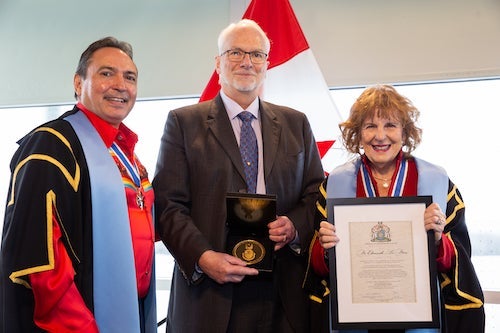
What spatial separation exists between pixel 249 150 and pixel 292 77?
4.61ft

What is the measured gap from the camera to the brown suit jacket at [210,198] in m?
2.18

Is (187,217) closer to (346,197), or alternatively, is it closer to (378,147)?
(346,197)

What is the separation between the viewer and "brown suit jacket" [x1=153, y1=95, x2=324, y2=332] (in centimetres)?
218

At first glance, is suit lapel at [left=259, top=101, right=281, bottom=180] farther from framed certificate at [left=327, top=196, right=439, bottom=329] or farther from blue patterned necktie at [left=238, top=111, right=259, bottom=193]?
framed certificate at [left=327, top=196, right=439, bottom=329]

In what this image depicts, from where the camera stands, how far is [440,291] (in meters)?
2.10

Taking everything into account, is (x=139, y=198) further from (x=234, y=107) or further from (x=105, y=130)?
(x=234, y=107)

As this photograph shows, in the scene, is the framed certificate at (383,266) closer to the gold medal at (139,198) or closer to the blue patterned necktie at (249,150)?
the blue patterned necktie at (249,150)

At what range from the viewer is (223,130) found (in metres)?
2.34

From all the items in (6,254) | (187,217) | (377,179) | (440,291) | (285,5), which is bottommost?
(440,291)

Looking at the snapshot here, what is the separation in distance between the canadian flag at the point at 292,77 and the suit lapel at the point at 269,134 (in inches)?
42.7

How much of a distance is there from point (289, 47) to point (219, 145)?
1.55 metres

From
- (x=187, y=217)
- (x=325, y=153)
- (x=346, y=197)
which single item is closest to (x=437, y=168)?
(x=346, y=197)

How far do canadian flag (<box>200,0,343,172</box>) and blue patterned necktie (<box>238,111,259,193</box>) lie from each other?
3.89ft

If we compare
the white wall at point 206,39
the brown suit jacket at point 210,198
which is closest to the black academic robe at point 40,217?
the brown suit jacket at point 210,198
